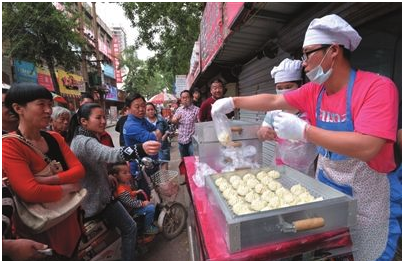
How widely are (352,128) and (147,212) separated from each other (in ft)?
8.48

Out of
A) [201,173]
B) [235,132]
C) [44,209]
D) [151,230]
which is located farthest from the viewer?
[151,230]

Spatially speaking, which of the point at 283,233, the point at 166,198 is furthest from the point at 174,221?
the point at 283,233

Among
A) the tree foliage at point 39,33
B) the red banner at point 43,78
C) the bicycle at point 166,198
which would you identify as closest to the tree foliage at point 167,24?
the tree foliage at point 39,33

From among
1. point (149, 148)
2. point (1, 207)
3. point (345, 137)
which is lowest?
point (1, 207)

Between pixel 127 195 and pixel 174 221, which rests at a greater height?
pixel 127 195

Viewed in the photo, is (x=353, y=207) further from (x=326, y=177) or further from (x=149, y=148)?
(x=149, y=148)

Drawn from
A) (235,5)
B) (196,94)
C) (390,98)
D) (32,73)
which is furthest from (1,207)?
(32,73)

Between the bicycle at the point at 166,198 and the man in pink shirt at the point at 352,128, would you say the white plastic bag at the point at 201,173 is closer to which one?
the man in pink shirt at the point at 352,128

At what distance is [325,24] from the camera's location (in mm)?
1333

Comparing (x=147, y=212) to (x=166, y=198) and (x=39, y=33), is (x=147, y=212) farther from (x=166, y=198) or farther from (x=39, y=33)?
(x=39, y=33)

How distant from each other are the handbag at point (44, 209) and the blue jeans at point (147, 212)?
117cm

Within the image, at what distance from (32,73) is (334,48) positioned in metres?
15.5

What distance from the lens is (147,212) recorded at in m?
3.07

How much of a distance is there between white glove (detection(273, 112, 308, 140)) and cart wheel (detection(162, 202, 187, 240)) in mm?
2564
